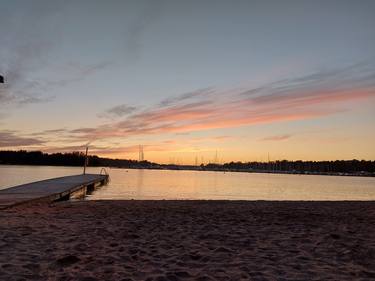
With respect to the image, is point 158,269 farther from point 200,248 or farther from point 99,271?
point 200,248

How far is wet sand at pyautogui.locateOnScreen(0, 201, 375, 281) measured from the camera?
6387 millimetres

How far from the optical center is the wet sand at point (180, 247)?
6.39m

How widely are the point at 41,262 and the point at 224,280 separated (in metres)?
3.11

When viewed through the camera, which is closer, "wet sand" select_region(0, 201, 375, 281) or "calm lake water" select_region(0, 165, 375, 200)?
"wet sand" select_region(0, 201, 375, 281)

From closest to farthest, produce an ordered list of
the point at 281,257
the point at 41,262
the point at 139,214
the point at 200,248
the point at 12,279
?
the point at 12,279 → the point at 41,262 → the point at 281,257 → the point at 200,248 → the point at 139,214

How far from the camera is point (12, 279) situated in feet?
19.0

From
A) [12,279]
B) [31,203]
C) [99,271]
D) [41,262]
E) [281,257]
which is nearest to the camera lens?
[12,279]

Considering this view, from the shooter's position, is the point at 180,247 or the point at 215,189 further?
the point at 215,189

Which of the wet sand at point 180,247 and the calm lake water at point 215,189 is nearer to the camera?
the wet sand at point 180,247

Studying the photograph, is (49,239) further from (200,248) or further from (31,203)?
(31,203)

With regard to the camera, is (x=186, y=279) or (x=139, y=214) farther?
(x=139, y=214)

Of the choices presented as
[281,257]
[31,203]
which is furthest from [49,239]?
[31,203]

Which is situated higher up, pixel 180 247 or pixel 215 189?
pixel 215 189

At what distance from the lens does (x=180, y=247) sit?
8344mm
